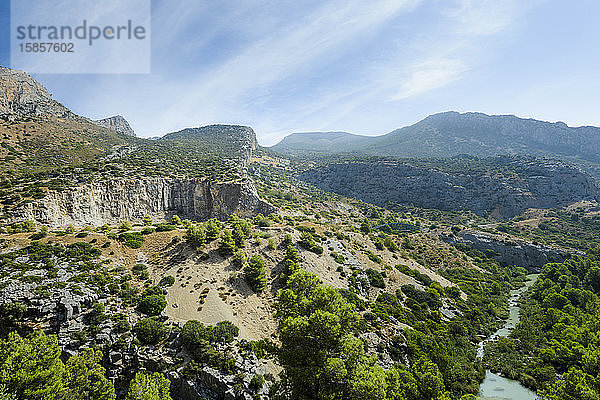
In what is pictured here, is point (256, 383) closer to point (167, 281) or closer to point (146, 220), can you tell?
point (167, 281)

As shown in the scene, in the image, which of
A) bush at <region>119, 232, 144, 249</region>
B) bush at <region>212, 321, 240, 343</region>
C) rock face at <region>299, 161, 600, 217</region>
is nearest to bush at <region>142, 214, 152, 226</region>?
bush at <region>119, 232, 144, 249</region>

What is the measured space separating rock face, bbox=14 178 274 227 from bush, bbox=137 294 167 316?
1121 inches

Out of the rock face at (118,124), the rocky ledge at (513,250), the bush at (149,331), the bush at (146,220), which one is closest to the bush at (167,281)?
the bush at (149,331)

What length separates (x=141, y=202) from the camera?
6034cm

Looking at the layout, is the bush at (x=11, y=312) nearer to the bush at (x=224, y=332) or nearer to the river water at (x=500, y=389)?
the bush at (x=224, y=332)

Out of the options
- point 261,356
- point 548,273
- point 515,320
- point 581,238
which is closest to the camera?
point 261,356

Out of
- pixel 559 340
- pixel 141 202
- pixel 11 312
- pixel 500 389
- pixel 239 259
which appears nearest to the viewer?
pixel 11 312

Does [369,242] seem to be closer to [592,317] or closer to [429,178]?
[592,317]

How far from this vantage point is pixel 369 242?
63.7m

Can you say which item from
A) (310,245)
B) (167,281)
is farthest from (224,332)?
(310,245)

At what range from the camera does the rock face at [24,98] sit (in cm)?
9319

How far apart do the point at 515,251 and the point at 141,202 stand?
106 meters

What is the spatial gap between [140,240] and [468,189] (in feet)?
432

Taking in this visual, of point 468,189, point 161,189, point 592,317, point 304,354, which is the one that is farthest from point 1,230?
point 468,189
